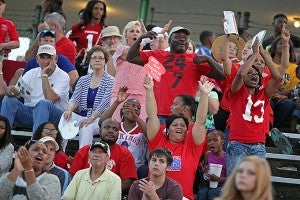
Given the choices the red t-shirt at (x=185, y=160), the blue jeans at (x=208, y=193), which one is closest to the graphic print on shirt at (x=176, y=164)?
the red t-shirt at (x=185, y=160)

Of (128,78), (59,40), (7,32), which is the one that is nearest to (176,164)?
(128,78)

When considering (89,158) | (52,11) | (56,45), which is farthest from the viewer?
(52,11)

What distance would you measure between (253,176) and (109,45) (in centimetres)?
613

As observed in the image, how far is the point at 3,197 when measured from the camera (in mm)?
7875

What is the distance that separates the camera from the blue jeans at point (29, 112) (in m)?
10.1

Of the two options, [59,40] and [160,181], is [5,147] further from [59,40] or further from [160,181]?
[59,40]

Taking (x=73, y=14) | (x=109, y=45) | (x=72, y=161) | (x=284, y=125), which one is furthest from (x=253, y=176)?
(x=73, y=14)

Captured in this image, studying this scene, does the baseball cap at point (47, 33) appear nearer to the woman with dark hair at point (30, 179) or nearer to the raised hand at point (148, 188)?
the woman with dark hair at point (30, 179)

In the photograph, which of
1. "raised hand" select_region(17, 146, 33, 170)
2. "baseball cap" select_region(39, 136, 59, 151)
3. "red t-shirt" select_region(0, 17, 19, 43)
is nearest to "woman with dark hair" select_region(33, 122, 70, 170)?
"baseball cap" select_region(39, 136, 59, 151)

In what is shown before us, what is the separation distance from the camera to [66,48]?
11.7 m

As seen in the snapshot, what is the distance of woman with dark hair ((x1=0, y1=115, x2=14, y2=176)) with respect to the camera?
29.0 feet

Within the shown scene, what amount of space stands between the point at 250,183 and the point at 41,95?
5.08 m

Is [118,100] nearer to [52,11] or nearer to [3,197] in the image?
[3,197]

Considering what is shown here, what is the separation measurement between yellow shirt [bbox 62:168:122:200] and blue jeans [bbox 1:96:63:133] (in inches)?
74.3
